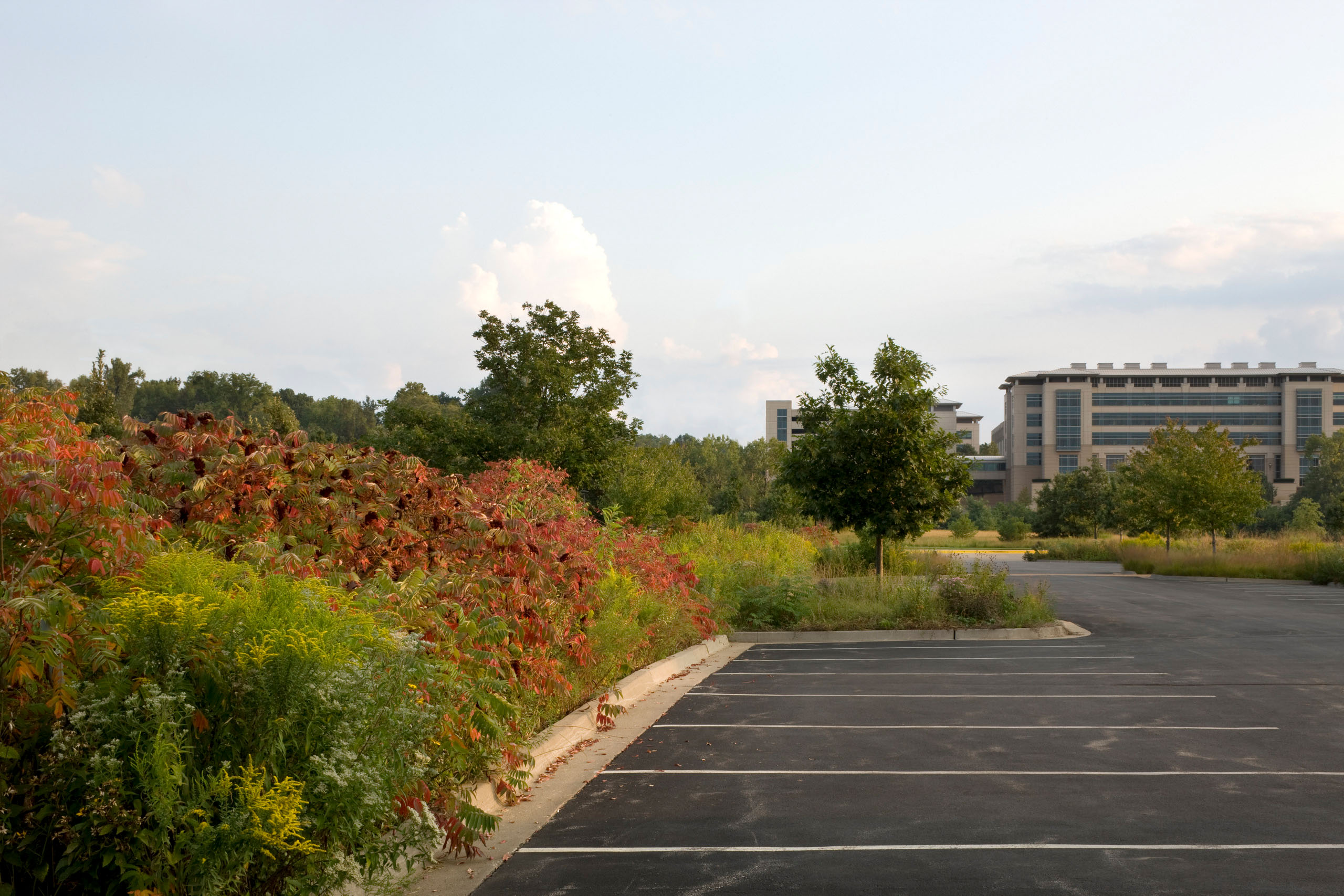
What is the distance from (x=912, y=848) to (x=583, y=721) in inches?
145

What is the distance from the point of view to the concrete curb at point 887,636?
15.8m

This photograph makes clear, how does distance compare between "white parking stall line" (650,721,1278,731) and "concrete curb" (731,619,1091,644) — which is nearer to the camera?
"white parking stall line" (650,721,1278,731)

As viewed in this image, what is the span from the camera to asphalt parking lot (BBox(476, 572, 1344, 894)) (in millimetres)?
5309

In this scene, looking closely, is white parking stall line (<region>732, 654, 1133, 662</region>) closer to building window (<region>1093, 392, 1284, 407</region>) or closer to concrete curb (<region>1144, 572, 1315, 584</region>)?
concrete curb (<region>1144, 572, 1315, 584</region>)

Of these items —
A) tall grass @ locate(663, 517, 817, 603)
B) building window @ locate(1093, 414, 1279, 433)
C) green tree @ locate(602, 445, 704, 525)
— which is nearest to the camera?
tall grass @ locate(663, 517, 817, 603)

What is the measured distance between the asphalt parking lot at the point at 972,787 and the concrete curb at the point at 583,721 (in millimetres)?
490

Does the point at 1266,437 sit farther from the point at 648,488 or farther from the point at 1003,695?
the point at 1003,695

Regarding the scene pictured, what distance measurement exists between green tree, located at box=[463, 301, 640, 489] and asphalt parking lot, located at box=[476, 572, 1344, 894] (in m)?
18.7

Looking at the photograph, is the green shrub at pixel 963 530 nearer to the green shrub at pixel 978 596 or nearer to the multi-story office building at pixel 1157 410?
the multi-story office building at pixel 1157 410

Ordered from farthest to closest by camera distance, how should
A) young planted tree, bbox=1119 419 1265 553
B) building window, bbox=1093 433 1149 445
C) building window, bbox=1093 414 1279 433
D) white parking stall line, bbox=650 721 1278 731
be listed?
building window, bbox=1093 433 1149 445, building window, bbox=1093 414 1279 433, young planted tree, bbox=1119 419 1265 553, white parking stall line, bbox=650 721 1278 731

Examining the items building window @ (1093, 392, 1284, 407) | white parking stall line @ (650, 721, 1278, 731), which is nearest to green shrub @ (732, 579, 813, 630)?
white parking stall line @ (650, 721, 1278, 731)

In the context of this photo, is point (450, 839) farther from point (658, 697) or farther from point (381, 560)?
point (658, 697)

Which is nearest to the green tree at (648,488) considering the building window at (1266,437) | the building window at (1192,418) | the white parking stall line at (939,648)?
the white parking stall line at (939,648)

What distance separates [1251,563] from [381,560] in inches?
1307
